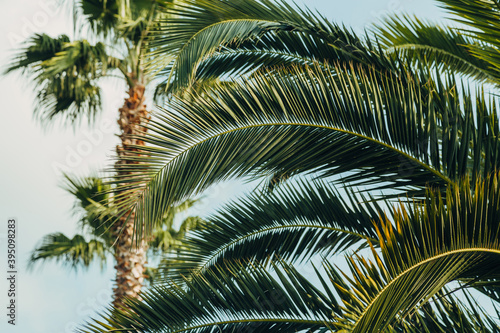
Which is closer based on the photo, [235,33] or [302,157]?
[302,157]

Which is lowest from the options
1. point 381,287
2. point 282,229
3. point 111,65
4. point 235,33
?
point 381,287

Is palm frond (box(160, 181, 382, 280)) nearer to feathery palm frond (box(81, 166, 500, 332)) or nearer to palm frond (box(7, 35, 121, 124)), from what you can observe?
feathery palm frond (box(81, 166, 500, 332))

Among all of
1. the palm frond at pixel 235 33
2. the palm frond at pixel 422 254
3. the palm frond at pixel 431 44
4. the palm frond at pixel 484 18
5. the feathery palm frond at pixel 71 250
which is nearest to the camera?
the palm frond at pixel 422 254

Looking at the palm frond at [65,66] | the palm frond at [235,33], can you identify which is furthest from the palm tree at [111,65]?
the palm frond at [235,33]

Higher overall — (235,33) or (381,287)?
(235,33)

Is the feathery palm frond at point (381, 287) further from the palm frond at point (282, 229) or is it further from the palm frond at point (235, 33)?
the palm frond at point (235, 33)

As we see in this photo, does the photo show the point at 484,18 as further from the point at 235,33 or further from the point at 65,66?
the point at 65,66

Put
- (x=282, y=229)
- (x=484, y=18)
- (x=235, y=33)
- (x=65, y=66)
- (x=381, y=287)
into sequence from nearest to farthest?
(x=381, y=287)
(x=484, y=18)
(x=235, y=33)
(x=282, y=229)
(x=65, y=66)

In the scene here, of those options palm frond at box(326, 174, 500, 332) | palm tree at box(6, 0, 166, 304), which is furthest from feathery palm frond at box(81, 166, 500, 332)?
palm tree at box(6, 0, 166, 304)

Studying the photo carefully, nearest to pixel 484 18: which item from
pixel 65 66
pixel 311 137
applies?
pixel 311 137

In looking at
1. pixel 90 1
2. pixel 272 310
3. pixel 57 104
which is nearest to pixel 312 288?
→ pixel 272 310

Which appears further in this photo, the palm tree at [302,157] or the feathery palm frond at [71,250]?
the feathery palm frond at [71,250]

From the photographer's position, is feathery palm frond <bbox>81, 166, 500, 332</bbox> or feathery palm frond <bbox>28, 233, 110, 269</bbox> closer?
feathery palm frond <bbox>81, 166, 500, 332</bbox>

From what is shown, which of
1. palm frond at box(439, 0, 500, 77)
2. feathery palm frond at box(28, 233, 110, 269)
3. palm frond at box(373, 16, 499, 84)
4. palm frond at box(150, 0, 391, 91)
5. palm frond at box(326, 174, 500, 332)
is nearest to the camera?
palm frond at box(326, 174, 500, 332)
